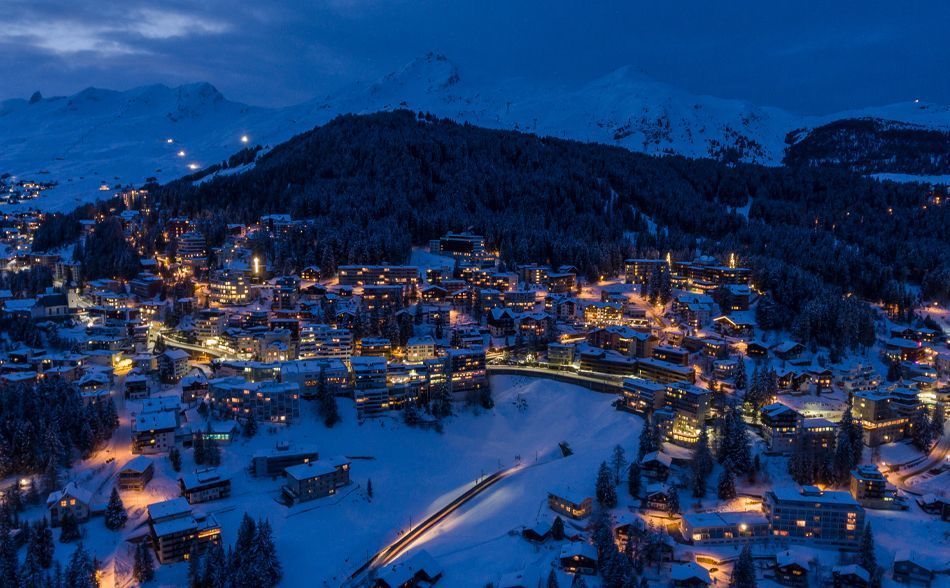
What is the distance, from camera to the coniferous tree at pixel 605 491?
2930cm

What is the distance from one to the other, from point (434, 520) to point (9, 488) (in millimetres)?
16427

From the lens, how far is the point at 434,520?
97.4 ft

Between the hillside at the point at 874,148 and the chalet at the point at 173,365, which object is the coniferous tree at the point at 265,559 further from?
the hillside at the point at 874,148

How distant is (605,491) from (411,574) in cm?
917

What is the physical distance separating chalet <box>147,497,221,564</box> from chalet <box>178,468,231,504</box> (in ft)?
6.85

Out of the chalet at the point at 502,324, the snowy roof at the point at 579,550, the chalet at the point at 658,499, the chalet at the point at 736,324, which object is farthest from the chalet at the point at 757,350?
the snowy roof at the point at 579,550

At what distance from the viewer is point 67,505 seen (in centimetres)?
2681

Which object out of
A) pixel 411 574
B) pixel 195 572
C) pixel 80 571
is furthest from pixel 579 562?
pixel 80 571

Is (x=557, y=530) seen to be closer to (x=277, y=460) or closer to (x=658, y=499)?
(x=658, y=499)

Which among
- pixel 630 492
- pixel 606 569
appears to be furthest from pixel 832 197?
pixel 606 569

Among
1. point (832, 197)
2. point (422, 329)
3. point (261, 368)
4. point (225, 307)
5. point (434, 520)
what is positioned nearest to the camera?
point (434, 520)

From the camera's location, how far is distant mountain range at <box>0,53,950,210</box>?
13012 centimetres

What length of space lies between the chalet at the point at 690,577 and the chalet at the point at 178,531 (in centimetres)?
1606

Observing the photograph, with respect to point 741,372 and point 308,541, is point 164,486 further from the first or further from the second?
point 741,372
